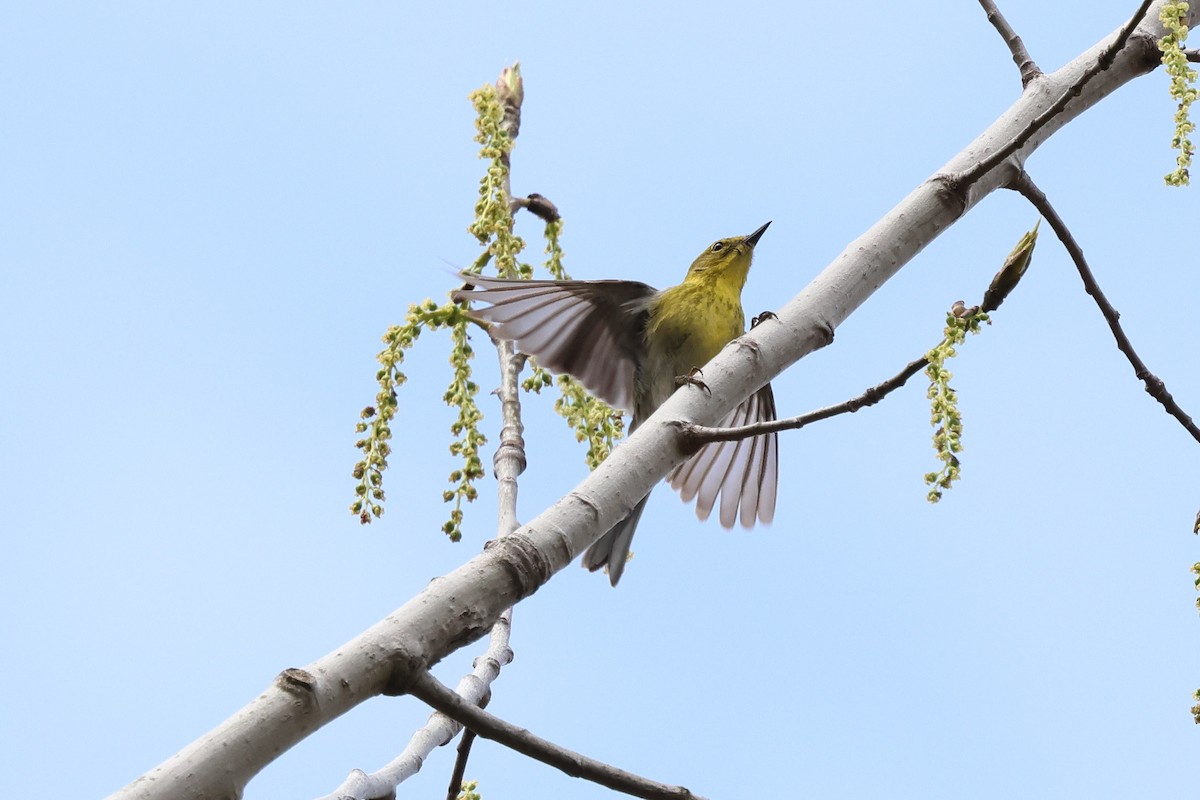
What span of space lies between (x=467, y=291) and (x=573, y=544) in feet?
4.95

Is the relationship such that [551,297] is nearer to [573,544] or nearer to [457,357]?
[457,357]

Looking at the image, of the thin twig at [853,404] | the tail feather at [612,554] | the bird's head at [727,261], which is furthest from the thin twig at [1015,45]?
the bird's head at [727,261]

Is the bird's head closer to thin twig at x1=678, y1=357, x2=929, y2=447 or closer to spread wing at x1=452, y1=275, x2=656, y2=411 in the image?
spread wing at x1=452, y1=275, x2=656, y2=411

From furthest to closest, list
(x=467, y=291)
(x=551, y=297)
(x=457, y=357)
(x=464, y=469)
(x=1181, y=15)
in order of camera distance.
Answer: (x=551, y=297)
(x=467, y=291)
(x=457, y=357)
(x=464, y=469)
(x=1181, y=15)

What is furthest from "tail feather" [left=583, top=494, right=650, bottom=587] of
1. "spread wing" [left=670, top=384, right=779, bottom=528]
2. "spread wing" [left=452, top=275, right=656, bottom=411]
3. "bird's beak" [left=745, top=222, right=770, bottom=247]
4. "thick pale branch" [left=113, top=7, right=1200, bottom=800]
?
"bird's beak" [left=745, top=222, right=770, bottom=247]

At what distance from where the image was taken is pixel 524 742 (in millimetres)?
2053

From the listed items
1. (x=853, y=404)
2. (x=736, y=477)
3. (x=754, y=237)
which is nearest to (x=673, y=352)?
(x=736, y=477)

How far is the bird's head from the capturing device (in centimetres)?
560

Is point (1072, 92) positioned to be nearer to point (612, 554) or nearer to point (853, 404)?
point (853, 404)

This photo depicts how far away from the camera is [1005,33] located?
3.53 m

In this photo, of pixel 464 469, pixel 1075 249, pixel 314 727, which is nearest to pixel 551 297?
pixel 464 469

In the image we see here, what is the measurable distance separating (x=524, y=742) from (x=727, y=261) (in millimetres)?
3865

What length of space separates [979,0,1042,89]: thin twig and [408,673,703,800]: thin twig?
2.24m

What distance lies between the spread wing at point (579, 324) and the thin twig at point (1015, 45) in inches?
60.3
